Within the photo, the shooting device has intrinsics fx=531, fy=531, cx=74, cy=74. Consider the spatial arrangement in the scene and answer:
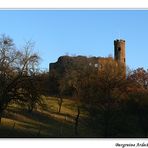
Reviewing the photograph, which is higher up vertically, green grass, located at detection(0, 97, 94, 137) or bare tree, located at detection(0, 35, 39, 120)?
bare tree, located at detection(0, 35, 39, 120)

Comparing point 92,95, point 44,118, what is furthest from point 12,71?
point 44,118

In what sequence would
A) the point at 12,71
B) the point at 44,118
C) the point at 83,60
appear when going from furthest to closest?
1. the point at 83,60
2. the point at 44,118
3. the point at 12,71

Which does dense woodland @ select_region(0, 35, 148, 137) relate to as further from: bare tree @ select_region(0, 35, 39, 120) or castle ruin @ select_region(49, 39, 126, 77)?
castle ruin @ select_region(49, 39, 126, 77)

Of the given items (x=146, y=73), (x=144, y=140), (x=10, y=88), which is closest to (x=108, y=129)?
(x=10, y=88)

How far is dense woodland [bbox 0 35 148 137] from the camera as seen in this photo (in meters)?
46.8

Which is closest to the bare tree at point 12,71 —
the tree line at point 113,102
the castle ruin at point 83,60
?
the tree line at point 113,102

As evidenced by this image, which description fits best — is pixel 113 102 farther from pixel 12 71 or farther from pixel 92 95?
pixel 12 71

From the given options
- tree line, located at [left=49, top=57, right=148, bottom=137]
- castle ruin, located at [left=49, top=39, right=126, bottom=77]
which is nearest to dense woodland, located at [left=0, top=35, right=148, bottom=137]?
tree line, located at [left=49, top=57, right=148, bottom=137]

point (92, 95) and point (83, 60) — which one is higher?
point (83, 60)

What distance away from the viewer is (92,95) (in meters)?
53.0

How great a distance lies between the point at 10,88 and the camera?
46969 millimetres

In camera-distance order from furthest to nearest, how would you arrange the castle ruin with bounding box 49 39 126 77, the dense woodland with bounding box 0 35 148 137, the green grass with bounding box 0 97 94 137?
the castle ruin with bounding box 49 39 126 77
the green grass with bounding box 0 97 94 137
the dense woodland with bounding box 0 35 148 137

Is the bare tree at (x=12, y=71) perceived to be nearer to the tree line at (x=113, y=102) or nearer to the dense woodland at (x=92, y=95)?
the dense woodland at (x=92, y=95)

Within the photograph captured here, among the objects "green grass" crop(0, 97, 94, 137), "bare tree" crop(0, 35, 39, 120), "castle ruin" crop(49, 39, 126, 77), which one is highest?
"castle ruin" crop(49, 39, 126, 77)
